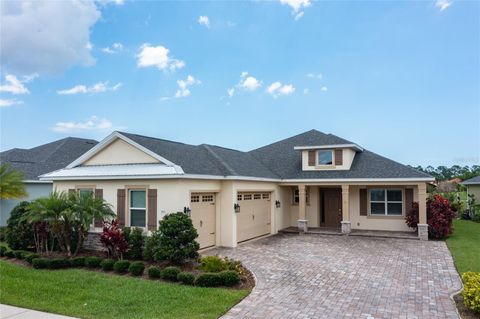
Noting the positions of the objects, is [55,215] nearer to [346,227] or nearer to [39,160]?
[39,160]

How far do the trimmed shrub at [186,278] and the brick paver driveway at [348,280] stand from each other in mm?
1668

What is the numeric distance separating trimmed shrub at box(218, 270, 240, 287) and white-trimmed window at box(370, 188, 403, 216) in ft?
39.9

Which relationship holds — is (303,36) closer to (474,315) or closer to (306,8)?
(306,8)

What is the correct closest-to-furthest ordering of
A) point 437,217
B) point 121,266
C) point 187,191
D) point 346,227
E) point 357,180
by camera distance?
point 121,266 → point 187,191 → point 437,217 → point 357,180 → point 346,227

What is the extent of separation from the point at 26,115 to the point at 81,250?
28.5ft

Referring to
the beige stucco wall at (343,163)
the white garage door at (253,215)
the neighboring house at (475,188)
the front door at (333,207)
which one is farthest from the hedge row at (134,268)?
the neighboring house at (475,188)

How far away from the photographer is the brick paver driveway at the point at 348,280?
23.3ft

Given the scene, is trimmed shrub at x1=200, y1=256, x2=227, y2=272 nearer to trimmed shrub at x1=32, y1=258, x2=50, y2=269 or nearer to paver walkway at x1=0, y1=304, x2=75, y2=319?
paver walkway at x1=0, y1=304, x2=75, y2=319

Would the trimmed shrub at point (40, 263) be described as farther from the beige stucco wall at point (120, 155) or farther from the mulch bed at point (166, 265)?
the beige stucco wall at point (120, 155)

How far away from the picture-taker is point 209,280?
8.78 m

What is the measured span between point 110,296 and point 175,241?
115 inches

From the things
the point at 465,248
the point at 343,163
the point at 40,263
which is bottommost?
the point at 465,248

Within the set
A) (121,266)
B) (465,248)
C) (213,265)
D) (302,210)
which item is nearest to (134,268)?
(121,266)

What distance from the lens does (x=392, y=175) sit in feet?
55.6
